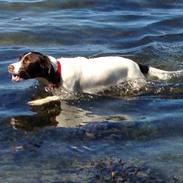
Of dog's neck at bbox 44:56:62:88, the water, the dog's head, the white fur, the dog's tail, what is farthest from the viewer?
the dog's tail

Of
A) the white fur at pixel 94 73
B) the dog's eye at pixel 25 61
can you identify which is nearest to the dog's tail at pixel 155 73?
the white fur at pixel 94 73

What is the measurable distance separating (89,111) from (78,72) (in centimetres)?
Result: 67

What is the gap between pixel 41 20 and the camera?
14000mm

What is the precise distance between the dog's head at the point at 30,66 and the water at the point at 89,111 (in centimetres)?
48

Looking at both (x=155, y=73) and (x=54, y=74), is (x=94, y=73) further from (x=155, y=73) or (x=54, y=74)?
(x=155, y=73)

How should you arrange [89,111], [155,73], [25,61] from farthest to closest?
[155,73] < [89,111] < [25,61]

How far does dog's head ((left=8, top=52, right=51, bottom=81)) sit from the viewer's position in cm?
825

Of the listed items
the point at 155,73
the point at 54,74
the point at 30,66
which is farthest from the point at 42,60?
the point at 155,73

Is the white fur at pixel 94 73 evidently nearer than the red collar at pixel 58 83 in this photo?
No

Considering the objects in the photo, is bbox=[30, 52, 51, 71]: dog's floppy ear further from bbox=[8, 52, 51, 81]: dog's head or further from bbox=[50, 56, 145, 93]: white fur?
bbox=[50, 56, 145, 93]: white fur

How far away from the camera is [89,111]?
835 cm

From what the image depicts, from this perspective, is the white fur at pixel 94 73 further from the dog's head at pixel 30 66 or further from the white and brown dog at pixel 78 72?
the dog's head at pixel 30 66

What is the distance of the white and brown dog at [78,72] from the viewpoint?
8320 mm

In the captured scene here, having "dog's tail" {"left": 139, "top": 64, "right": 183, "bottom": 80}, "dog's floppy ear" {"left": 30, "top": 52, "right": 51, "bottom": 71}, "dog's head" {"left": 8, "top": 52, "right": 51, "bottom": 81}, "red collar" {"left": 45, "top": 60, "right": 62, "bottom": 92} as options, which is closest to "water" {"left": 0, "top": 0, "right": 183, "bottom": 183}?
"dog's tail" {"left": 139, "top": 64, "right": 183, "bottom": 80}
